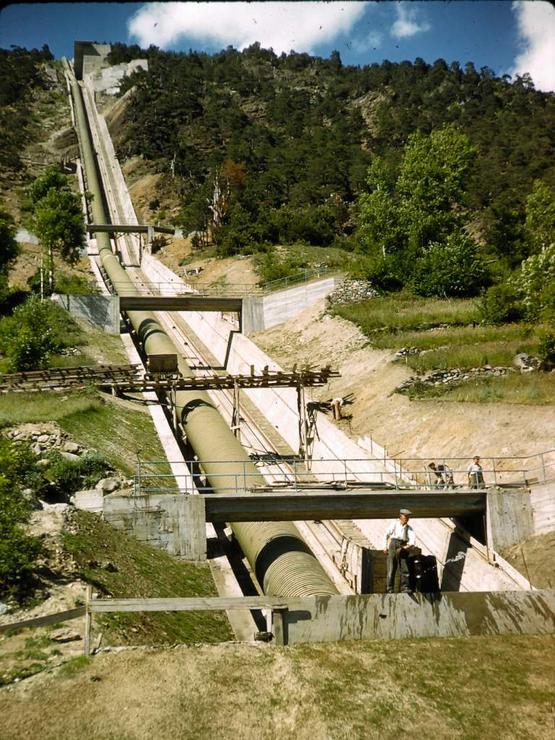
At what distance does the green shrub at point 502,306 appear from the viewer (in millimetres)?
41469

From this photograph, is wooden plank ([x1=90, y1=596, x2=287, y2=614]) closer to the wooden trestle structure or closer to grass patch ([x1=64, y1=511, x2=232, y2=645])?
grass patch ([x1=64, y1=511, x2=232, y2=645])

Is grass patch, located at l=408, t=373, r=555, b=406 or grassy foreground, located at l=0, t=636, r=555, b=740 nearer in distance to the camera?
grassy foreground, located at l=0, t=636, r=555, b=740

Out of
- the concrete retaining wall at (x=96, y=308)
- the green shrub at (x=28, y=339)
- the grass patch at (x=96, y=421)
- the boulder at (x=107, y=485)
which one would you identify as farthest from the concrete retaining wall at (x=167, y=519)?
the concrete retaining wall at (x=96, y=308)

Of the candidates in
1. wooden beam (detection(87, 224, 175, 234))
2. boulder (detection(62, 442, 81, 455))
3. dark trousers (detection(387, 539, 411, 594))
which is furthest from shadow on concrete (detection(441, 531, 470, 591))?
wooden beam (detection(87, 224, 175, 234))

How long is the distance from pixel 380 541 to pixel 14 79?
499ft

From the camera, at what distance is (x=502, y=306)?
41531mm

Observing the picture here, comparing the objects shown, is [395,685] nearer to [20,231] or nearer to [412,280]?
[412,280]

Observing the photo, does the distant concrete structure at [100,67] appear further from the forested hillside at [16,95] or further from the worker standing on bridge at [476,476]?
the worker standing on bridge at [476,476]

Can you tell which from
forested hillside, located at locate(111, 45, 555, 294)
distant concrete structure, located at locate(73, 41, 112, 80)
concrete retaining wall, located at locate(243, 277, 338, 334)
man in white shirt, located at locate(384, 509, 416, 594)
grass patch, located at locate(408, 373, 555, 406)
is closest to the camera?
man in white shirt, located at locate(384, 509, 416, 594)

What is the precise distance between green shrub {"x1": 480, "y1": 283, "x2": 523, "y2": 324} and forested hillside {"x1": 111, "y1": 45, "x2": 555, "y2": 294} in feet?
24.9

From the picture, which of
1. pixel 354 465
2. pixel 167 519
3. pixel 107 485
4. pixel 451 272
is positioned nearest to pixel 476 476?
pixel 354 465

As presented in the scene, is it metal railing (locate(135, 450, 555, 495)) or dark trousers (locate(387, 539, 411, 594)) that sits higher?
metal railing (locate(135, 450, 555, 495))

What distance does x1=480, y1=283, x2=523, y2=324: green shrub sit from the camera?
136 feet

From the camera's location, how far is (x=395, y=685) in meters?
11.5
